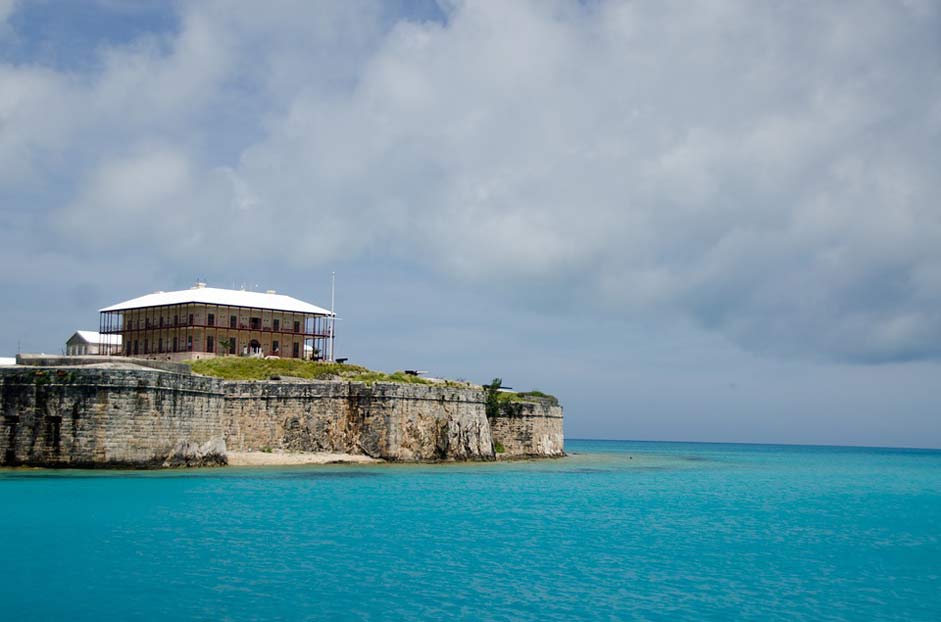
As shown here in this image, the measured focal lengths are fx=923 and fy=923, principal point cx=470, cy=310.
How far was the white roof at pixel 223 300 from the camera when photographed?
55.2 m

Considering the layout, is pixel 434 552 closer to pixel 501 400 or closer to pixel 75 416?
pixel 75 416

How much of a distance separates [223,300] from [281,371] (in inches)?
406

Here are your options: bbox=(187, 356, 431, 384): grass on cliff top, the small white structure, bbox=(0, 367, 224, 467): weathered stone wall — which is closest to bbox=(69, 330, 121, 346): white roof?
the small white structure

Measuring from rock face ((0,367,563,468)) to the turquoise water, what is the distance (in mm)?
1527

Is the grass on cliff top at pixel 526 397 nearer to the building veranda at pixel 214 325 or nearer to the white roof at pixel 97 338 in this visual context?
the building veranda at pixel 214 325

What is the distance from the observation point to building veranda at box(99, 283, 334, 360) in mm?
54781

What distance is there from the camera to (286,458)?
39.6 metres

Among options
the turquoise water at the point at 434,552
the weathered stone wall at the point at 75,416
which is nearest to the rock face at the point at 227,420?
the weathered stone wall at the point at 75,416

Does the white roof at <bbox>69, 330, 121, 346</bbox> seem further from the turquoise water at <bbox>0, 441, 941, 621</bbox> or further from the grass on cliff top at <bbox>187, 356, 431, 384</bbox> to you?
the turquoise water at <bbox>0, 441, 941, 621</bbox>

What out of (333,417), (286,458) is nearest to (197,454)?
(286,458)

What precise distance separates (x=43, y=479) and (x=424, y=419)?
1772 cm

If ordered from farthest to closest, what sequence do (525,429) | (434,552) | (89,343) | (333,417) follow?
(89,343) < (525,429) < (333,417) < (434,552)

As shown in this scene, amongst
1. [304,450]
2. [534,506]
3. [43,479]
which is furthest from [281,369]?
[534,506]

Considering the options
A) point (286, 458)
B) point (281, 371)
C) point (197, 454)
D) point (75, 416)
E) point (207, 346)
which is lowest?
point (286, 458)
